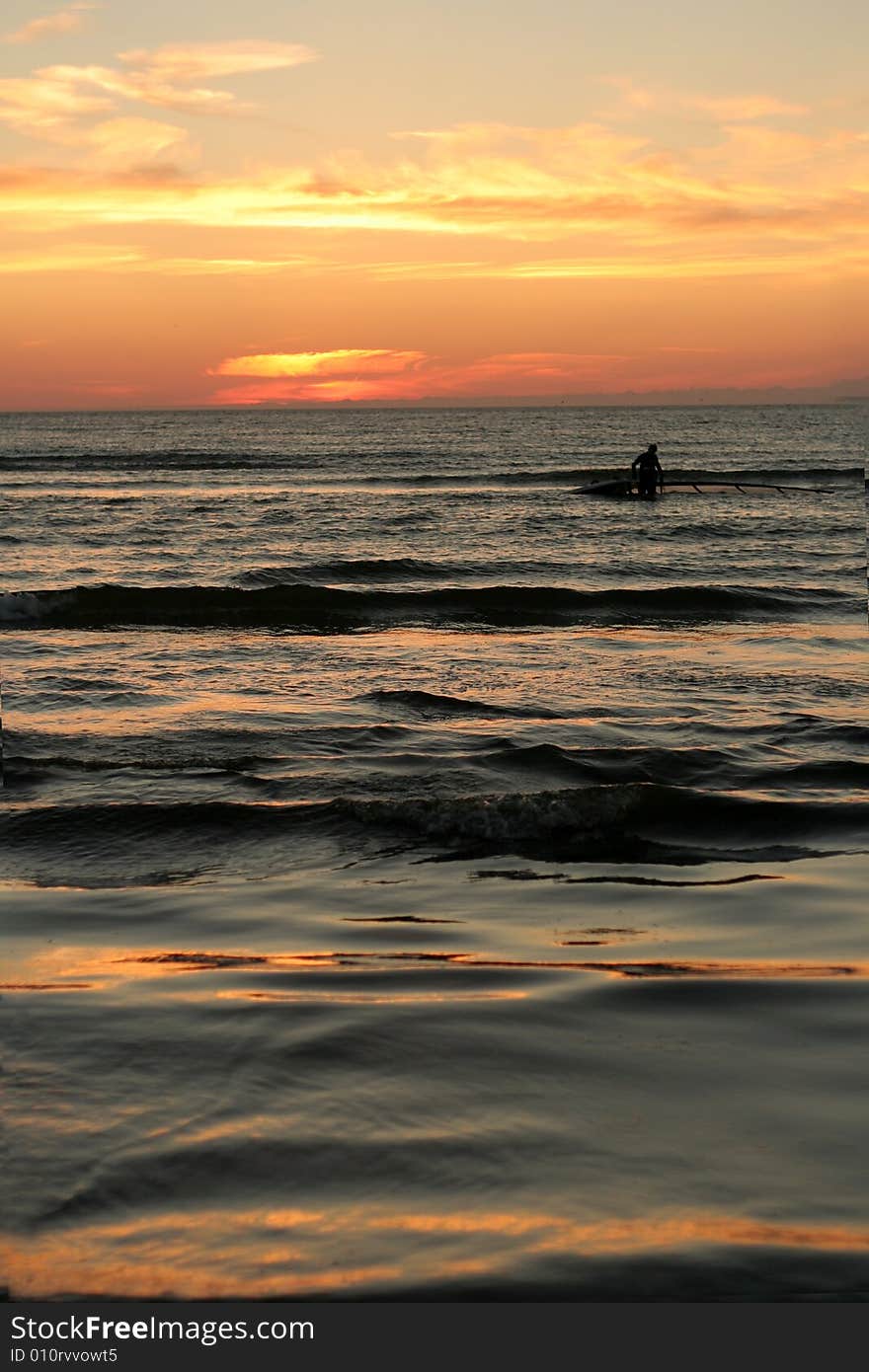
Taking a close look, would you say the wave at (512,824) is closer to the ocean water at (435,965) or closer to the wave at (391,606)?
the ocean water at (435,965)

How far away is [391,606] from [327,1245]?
59.3ft

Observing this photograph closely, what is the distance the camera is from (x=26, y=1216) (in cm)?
367

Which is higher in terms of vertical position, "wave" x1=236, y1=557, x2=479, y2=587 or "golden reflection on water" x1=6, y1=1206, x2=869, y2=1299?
"wave" x1=236, y1=557, x2=479, y2=587

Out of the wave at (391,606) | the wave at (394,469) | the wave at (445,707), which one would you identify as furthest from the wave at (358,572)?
the wave at (394,469)

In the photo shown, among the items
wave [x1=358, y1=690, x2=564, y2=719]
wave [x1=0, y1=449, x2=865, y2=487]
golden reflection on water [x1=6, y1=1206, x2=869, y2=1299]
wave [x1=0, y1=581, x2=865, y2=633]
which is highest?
wave [x1=0, y1=449, x2=865, y2=487]

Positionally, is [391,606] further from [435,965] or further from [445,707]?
[435,965]

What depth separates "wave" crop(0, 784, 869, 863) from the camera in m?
7.92

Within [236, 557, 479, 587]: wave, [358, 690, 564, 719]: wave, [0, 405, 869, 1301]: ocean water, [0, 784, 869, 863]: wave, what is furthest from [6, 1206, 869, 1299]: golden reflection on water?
[236, 557, 479, 587]: wave

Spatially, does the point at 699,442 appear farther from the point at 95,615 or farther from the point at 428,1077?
the point at 428,1077

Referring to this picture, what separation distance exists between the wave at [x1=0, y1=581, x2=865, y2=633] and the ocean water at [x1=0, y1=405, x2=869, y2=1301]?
208cm

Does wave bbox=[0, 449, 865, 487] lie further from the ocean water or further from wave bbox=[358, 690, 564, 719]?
wave bbox=[358, 690, 564, 719]

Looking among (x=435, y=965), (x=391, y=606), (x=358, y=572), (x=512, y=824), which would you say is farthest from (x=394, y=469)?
(x=435, y=965)

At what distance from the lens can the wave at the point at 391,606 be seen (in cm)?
1972

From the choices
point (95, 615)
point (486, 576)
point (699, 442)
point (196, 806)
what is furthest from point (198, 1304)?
point (699, 442)
